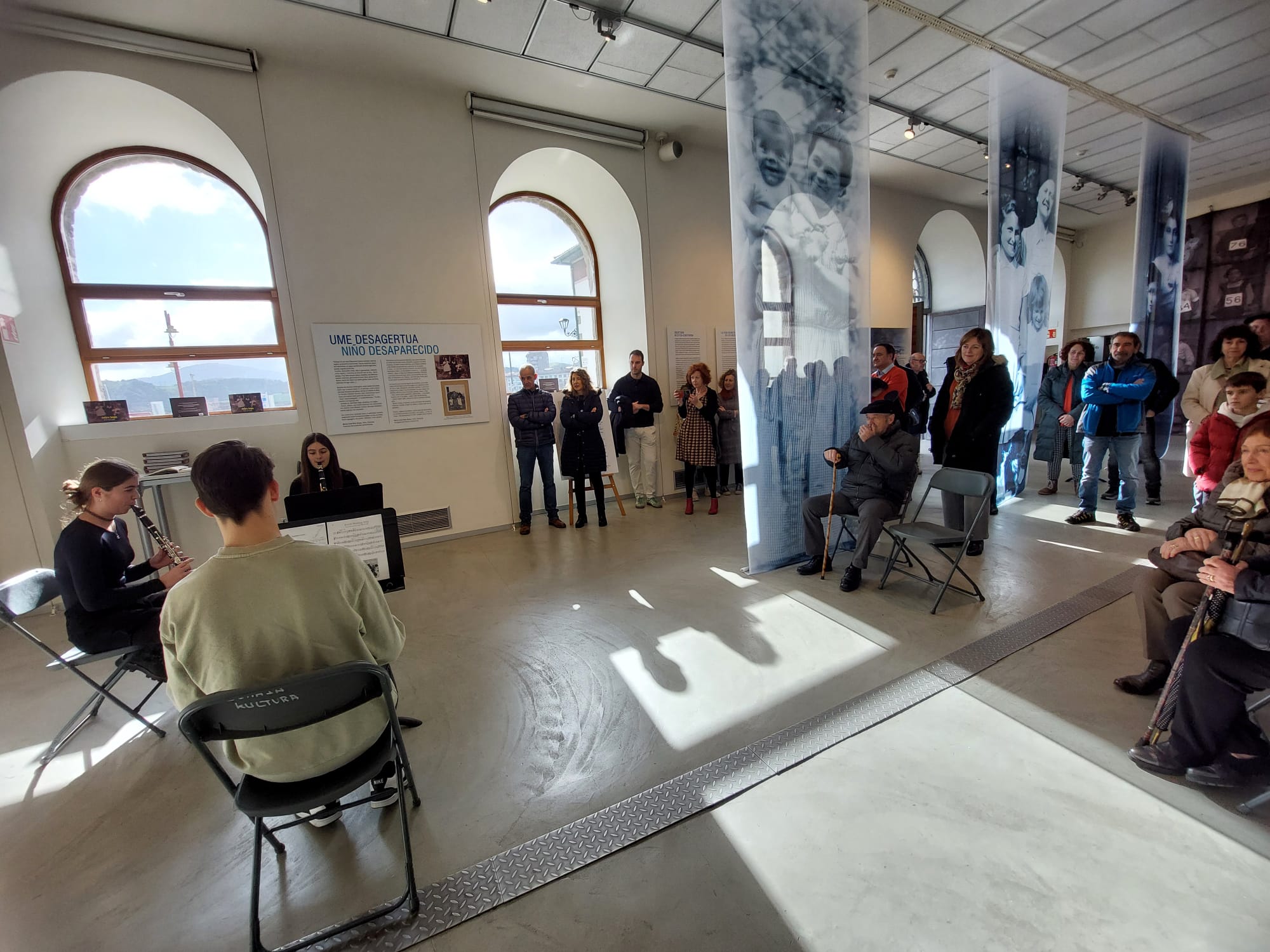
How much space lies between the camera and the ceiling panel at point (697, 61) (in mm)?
4191

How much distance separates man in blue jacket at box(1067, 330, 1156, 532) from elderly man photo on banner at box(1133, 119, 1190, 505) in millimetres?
2753

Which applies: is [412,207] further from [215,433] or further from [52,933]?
[52,933]

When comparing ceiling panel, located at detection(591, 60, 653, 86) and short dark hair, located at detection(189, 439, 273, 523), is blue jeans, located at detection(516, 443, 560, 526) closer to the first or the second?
ceiling panel, located at detection(591, 60, 653, 86)

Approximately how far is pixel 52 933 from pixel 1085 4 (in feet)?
25.1

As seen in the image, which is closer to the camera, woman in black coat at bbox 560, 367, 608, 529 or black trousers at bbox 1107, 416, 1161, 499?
black trousers at bbox 1107, 416, 1161, 499

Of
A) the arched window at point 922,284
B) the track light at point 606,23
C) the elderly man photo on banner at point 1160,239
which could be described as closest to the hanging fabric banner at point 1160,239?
A: the elderly man photo on banner at point 1160,239

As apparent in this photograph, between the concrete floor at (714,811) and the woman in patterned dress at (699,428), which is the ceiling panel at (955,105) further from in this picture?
the concrete floor at (714,811)

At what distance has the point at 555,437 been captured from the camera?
5230 millimetres

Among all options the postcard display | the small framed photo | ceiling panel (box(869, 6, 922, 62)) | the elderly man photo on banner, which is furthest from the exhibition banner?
the postcard display

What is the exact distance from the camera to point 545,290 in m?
5.91

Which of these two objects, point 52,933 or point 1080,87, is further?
point 1080,87

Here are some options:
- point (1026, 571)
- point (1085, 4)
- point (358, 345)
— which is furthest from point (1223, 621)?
point (358, 345)

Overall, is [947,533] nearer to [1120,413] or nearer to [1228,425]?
[1228,425]

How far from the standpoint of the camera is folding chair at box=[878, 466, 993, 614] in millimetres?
2951
